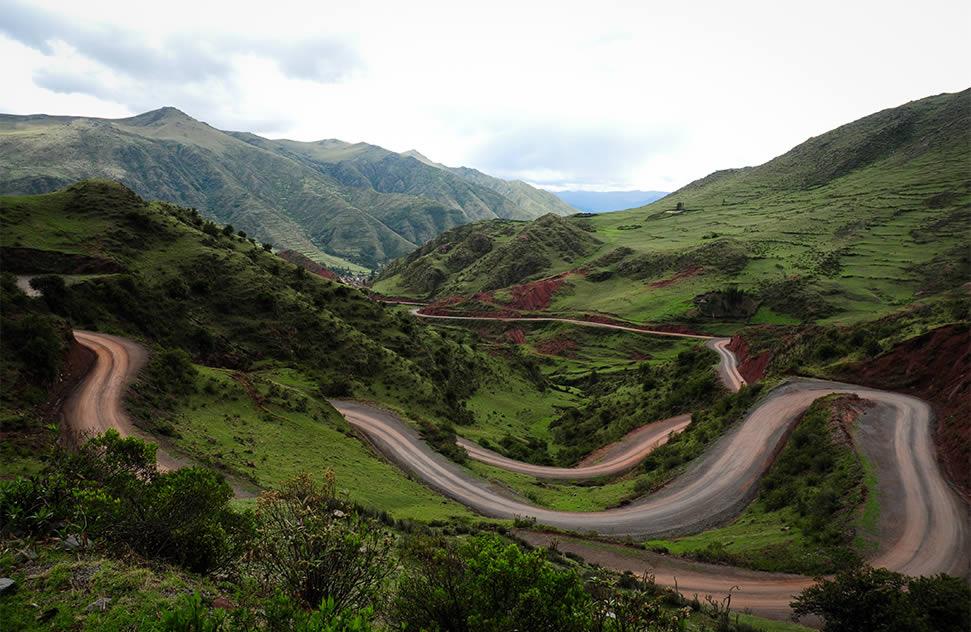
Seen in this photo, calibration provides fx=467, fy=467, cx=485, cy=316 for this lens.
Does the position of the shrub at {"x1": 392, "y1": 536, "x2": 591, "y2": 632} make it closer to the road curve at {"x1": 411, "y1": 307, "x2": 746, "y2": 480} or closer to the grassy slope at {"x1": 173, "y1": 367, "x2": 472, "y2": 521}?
the grassy slope at {"x1": 173, "y1": 367, "x2": 472, "y2": 521}

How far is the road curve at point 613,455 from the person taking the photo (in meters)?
50.3

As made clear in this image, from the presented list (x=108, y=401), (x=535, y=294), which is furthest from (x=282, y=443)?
(x=535, y=294)

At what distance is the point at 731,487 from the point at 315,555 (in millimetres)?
34143

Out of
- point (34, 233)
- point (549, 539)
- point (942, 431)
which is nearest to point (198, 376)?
point (549, 539)

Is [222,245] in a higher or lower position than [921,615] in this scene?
higher

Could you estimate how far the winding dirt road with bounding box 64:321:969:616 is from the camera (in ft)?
78.2

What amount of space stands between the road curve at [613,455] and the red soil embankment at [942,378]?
18.6 meters

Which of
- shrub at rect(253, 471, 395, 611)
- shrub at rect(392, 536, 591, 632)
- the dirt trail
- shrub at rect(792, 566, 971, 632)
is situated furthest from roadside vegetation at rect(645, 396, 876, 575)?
the dirt trail

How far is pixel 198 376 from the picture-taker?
3834 centimetres

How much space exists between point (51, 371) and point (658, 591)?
1495 inches

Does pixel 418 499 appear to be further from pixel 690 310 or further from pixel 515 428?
pixel 690 310

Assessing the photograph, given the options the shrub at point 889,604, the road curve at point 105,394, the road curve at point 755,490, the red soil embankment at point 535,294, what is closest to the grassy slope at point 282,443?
the road curve at point 105,394

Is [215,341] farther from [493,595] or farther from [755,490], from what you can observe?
[755,490]

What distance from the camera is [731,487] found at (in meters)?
35.1
